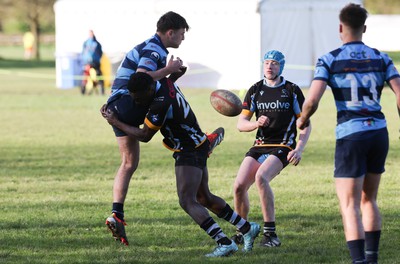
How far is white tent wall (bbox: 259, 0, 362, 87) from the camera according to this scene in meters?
32.8

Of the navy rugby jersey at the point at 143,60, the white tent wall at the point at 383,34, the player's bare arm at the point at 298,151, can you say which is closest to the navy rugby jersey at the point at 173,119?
the navy rugby jersey at the point at 143,60

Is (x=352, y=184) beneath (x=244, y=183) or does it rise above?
above

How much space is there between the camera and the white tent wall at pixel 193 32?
109 feet

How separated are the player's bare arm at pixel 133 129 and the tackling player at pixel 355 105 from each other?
4.80 feet

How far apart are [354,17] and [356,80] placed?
42 centimetres

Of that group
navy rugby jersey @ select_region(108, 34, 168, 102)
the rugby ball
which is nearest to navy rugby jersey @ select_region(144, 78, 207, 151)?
navy rugby jersey @ select_region(108, 34, 168, 102)

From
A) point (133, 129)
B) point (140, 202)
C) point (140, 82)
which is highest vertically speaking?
point (140, 82)

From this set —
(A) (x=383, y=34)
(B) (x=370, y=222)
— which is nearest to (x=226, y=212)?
(B) (x=370, y=222)

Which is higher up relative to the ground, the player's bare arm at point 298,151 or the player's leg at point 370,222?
the player's bare arm at point 298,151

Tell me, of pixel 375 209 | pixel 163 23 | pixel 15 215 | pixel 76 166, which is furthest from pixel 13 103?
pixel 375 209

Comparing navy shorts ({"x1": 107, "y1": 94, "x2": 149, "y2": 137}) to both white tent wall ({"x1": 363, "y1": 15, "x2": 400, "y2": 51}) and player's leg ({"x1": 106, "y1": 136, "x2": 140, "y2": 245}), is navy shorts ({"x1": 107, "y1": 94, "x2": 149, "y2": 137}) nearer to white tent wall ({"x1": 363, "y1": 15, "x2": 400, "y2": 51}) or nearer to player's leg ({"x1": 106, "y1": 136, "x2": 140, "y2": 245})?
player's leg ({"x1": 106, "y1": 136, "x2": 140, "y2": 245})

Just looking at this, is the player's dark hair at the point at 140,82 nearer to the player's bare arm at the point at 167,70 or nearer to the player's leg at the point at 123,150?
the player's bare arm at the point at 167,70

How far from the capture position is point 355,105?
643 centimetres

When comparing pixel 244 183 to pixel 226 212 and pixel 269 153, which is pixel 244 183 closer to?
pixel 269 153
